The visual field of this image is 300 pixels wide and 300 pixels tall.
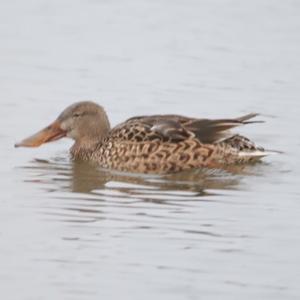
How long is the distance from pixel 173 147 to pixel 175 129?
0.58ft

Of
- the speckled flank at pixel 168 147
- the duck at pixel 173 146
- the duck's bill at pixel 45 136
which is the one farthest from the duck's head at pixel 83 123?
the speckled flank at pixel 168 147

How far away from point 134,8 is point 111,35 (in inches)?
62.9

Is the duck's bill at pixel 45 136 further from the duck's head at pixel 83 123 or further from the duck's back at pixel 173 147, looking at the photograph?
the duck's back at pixel 173 147

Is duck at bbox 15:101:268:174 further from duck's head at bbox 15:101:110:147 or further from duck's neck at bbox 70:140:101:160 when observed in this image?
duck's head at bbox 15:101:110:147

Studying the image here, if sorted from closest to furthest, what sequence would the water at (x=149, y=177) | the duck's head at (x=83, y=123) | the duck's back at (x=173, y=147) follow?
1. the water at (x=149, y=177)
2. the duck's back at (x=173, y=147)
3. the duck's head at (x=83, y=123)

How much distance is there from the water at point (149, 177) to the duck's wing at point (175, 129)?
389 millimetres

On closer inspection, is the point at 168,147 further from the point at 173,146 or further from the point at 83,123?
the point at 83,123

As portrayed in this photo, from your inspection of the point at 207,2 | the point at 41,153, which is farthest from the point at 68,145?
the point at 207,2

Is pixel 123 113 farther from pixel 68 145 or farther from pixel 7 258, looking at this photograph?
pixel 7 258

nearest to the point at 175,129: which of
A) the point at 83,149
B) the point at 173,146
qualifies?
the point at 173,146

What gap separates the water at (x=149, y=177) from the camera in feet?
32.0

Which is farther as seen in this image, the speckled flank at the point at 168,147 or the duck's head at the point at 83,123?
the duck's head at the point at 83,123

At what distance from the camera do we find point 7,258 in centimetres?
996

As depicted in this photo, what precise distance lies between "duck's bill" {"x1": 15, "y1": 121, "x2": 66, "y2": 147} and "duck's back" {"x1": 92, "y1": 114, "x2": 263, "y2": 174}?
70cm
